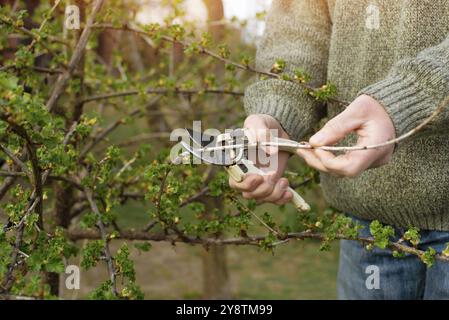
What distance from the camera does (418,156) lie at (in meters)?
1.59

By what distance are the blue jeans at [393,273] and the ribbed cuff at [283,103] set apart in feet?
1.08

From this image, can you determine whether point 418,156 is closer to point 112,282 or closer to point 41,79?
point 112,282

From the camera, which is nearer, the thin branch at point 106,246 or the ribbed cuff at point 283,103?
the thin branch at point 106,246

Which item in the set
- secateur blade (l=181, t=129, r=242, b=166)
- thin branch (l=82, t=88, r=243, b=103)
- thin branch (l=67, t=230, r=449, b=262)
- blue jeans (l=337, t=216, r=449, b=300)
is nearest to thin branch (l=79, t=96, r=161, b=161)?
thin branch (l=82, t=88, r=243, b=103)

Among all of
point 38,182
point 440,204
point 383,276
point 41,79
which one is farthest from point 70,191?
point 440,204

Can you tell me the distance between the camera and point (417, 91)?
137cm

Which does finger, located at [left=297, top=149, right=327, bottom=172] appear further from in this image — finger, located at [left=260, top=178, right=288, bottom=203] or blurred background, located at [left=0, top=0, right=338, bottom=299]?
blurred background, located at [left=0, top=0, right=338, bottom=299]

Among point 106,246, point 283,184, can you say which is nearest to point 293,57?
point 283,184

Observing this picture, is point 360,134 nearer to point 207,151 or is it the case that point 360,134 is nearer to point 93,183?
point 207,151

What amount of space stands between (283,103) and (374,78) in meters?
0.23

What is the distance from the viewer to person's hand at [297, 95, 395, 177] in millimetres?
1256

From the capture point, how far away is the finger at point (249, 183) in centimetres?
141

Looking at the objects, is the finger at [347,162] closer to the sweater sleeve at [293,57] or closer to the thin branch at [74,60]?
the sweater sleeve at [293,57]

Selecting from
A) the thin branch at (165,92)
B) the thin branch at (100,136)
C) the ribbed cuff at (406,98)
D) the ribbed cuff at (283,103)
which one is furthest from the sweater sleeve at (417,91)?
the thin branch at (100,136)
